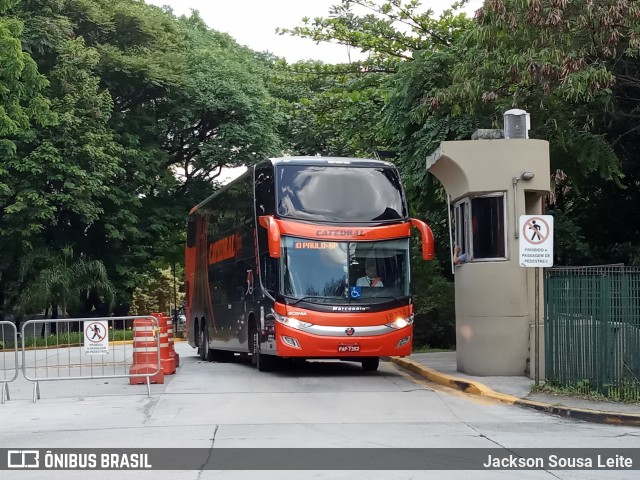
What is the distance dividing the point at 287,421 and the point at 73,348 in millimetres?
→ 6784

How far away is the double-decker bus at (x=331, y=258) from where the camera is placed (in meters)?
18.4

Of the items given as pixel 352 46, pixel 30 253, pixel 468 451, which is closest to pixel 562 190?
pixel 352 46

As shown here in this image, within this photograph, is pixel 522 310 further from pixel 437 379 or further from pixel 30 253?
pixel 30 253

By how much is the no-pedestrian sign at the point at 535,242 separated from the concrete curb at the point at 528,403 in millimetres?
2057

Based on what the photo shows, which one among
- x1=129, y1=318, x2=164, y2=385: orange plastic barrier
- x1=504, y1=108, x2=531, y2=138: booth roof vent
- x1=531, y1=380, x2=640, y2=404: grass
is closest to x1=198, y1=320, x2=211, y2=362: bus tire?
x1=129, y1=318, x2=164, y2=385: orange plastic barrier

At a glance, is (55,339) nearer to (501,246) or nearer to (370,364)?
(370,364)

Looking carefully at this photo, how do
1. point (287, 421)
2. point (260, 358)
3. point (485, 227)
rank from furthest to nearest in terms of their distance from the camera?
point (260, 358)
point (485, 227)
point (287, 421)

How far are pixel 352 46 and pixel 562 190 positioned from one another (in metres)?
7.20

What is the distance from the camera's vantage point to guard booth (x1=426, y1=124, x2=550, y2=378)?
55.7ft

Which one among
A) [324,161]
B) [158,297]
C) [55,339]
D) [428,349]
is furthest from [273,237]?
[158,297]

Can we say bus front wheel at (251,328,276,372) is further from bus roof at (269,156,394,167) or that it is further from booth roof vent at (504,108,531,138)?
booth roof vent at (504,108,531,138)

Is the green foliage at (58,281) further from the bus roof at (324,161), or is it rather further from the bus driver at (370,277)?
the bus driver at (370,277)

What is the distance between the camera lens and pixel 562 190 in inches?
1066

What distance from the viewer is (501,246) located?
1712 cm
